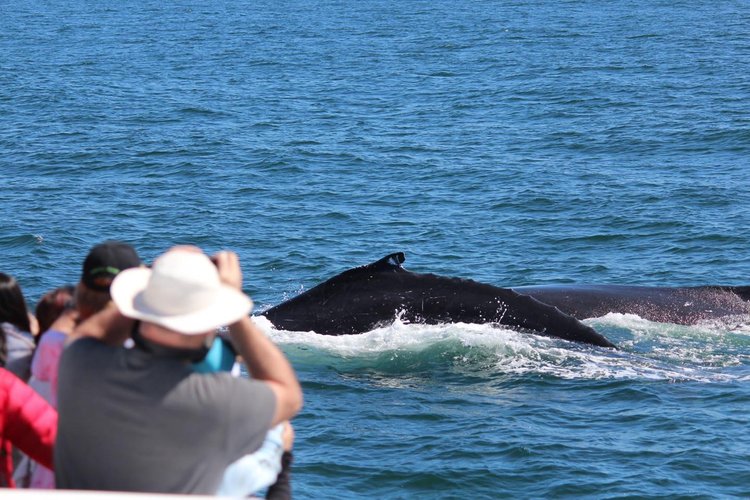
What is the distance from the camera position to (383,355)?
37.9 feet

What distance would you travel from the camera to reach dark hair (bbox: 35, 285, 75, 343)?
203 inches

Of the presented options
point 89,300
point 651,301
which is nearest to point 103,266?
point 89,300

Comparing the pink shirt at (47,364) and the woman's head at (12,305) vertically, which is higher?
the woman's head at (12,305)

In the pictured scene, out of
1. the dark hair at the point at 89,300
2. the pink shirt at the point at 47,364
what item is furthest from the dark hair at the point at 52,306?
the dark hair at the point at 89,300

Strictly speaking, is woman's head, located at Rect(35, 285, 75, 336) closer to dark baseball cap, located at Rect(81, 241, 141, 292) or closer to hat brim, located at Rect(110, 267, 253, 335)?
dark baseball cap, located at Rect(81, 241, 141, 292)

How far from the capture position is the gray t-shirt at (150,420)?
4.02 metres

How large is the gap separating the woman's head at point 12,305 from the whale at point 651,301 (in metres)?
8.02

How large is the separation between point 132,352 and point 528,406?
7.25 m

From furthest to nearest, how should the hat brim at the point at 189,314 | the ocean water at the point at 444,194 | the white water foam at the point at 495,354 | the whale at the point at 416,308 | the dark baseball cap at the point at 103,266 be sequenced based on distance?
the white water foam at the point at 495,354 → the whale at the point at 416,308 → the ocean water at the point at 444,194 → the dark baseball cap at the point at 103,266 → the hat brim at the point at 189,314

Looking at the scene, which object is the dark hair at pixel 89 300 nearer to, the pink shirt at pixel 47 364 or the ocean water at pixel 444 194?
the pink shirt at pixel 47 364

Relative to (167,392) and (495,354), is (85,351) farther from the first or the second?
(495,354)

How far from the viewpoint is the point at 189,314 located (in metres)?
4.05

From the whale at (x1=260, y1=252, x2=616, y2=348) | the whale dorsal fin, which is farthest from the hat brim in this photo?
the whale at (x1=260, y1=252, x2=616, y2=348)

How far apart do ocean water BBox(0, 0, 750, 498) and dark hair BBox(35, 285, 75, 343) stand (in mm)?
4585
